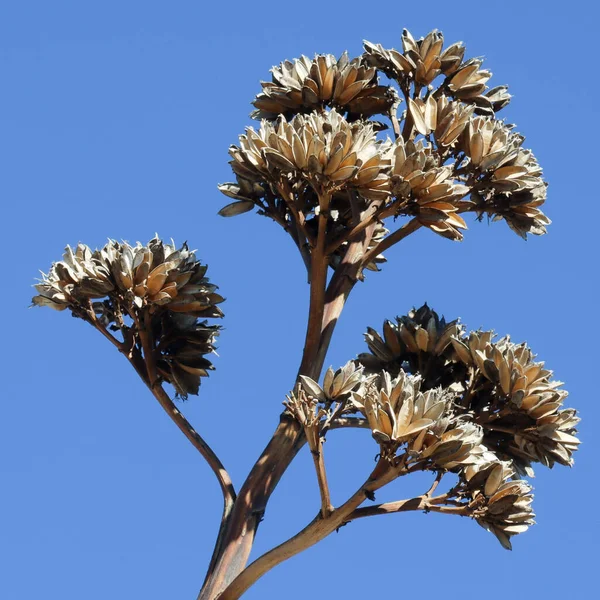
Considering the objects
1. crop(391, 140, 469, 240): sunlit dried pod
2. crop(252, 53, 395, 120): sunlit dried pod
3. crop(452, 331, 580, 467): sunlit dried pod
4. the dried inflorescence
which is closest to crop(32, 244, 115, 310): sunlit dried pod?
the dried inflorescence

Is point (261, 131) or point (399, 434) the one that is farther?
point (261, 131)

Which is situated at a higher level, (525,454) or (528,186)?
(528,186)

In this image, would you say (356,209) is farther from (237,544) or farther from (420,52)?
(237,544)

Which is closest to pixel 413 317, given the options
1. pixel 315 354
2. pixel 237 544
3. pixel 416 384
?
pixel 315 354

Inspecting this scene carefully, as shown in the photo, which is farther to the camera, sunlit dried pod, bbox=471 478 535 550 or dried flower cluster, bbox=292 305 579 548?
sunlit dried pod, bbox=471 478 535 550

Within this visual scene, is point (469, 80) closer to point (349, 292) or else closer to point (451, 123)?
point (451, 123)

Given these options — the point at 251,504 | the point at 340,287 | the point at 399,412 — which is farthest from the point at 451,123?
the point at 251,504

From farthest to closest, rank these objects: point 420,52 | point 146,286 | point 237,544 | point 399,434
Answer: point 420,52 → point 146,286 → point 237,544 → point 399,434

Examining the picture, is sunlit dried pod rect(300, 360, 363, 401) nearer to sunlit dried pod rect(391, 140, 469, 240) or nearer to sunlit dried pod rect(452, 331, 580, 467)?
sunlit dried pod rect(452, 331, 580, 467)
